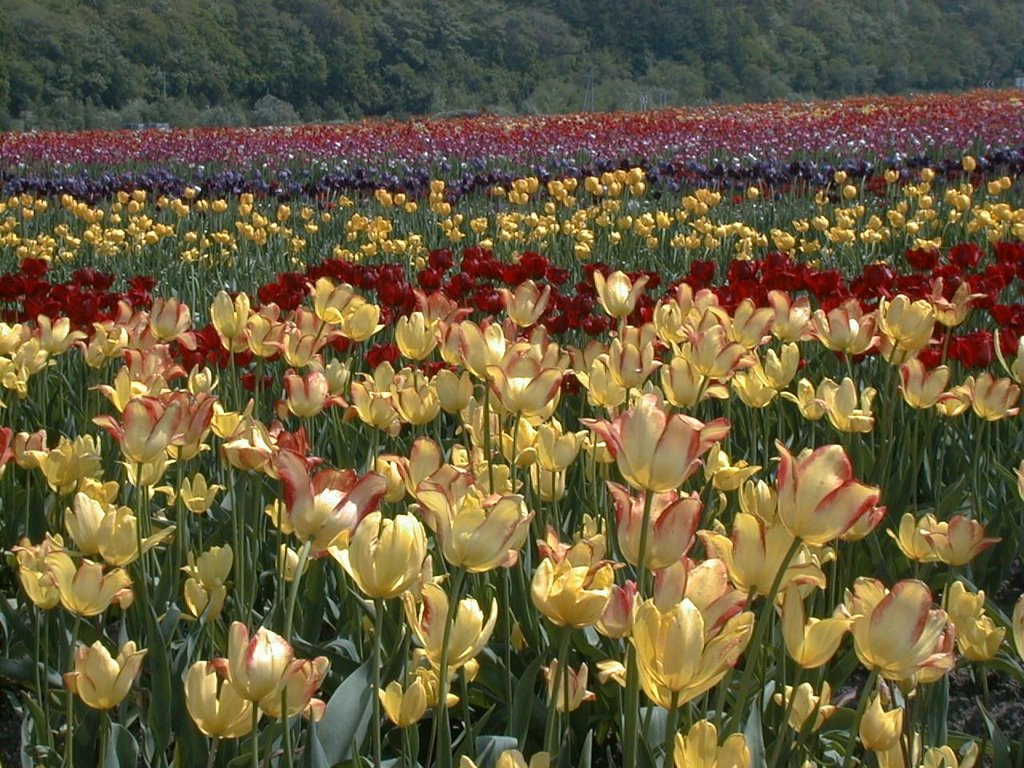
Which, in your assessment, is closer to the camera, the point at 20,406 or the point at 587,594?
the point at 587,594

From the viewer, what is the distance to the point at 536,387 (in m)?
1.60

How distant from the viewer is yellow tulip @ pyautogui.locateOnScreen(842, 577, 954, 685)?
0.98m

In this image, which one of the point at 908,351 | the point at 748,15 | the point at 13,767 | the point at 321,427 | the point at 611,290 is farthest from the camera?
the point at 748,15

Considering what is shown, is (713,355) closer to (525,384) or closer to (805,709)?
(525,384)

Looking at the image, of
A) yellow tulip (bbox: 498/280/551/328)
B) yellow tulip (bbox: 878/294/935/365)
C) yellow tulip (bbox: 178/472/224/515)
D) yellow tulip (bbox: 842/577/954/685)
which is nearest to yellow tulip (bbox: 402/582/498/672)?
yellow tulip (bbox: 842/577/954/685)

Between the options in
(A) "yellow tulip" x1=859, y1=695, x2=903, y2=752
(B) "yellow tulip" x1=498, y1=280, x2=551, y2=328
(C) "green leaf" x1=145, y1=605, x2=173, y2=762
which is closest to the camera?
(A) "yellow tulip" x1=859, y1=695, x2=903, y2=752

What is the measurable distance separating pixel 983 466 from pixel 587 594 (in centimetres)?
198

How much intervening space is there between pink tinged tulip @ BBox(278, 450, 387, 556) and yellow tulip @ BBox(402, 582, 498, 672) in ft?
0.30

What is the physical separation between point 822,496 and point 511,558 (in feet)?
0.94

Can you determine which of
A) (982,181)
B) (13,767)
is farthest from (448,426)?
(982,181)

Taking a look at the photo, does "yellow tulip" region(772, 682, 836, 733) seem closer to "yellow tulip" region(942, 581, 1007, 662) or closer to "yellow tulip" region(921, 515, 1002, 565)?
"yellow tulip" region(942, 581, 1007, 662)

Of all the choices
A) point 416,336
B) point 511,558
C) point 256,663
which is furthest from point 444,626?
point 416,336

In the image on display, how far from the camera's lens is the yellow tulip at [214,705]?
42.3 inches

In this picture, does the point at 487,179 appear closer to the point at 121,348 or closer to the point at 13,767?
the point at 121,348
